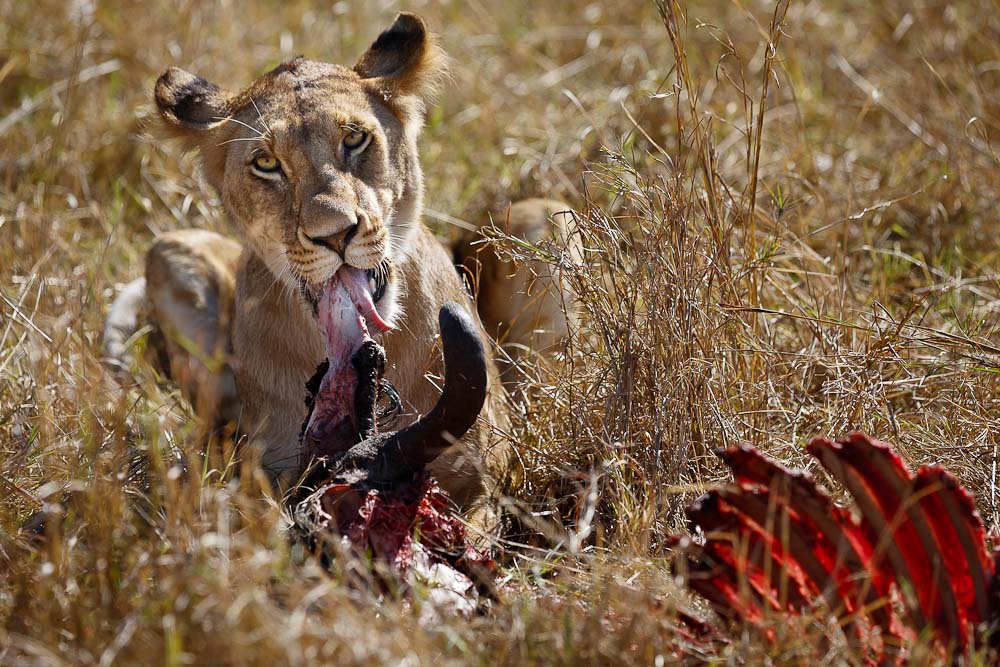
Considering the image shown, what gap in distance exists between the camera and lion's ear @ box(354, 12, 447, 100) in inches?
139

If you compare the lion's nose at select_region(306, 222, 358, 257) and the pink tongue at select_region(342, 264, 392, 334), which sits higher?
the lion's nose at select_region(306, 222, 358, 257)

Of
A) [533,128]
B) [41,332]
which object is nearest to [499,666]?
[41,332]

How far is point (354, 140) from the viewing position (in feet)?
10.4

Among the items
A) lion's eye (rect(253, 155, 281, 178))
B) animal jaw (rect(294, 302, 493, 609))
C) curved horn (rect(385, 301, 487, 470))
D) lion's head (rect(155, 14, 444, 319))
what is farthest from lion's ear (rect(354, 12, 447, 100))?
curved horn (rect(385, 301, 487, 470))

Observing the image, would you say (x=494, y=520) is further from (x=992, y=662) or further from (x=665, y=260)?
(x=992, y=662)

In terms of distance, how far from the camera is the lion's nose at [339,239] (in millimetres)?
2871

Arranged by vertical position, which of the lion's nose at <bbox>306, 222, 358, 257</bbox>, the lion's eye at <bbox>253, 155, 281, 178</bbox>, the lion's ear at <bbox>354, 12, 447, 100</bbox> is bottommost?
the lion's nose at <bbox>306, 222, 358, 257</bbox>

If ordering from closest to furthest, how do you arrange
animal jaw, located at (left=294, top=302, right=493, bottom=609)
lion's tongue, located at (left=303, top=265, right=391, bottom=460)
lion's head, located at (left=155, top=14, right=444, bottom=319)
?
animal jaw, located at (left=294, top=302, right=493, bottom=609)
lion's tongue, located at (left=303, top=265, right=391, bottom=460)
lion's head, located at (left=155, top=14, right=444, bottom=319)

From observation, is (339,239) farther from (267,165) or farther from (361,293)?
(267,165)

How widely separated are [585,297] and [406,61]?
1002 mm

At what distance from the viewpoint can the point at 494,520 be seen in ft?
10.4

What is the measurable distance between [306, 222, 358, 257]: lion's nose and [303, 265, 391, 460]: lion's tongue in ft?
0.25

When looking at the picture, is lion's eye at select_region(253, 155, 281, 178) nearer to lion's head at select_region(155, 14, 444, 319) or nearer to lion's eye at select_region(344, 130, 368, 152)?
lion's head at select_region(155, 14, 444, 319)

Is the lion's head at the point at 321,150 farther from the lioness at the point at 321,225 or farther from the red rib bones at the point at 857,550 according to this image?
the red rib bones at the point at 857,550
